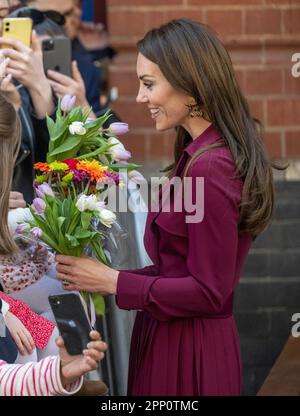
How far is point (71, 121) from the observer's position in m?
3.44

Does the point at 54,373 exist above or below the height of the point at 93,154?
below

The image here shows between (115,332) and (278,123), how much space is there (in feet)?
6.67

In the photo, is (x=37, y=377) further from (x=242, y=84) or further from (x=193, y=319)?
(x=242, y=84)

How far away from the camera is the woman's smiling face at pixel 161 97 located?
3352 millimetres

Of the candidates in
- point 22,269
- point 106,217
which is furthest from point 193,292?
point 22,269

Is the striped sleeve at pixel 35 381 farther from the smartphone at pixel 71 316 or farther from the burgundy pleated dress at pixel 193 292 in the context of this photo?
the burgundy pleated dress at pixel 193 292

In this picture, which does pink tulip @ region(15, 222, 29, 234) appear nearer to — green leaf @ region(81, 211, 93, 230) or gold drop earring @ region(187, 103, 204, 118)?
green leaf @ region(81, 211, 93, 230)

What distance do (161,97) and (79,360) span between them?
0.90 metres

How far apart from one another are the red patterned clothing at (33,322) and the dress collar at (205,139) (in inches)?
28.1

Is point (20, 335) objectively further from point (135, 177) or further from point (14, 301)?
point (135, 177)

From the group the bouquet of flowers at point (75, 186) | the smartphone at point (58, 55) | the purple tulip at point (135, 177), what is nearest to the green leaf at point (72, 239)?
the bouquet of flowers at point (75, 186)

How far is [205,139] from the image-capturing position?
11.0 ft
